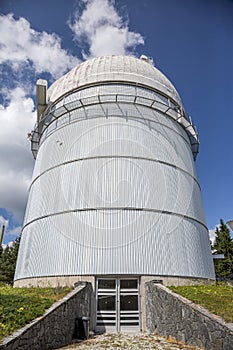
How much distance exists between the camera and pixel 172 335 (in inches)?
323

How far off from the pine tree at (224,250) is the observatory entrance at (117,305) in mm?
21048

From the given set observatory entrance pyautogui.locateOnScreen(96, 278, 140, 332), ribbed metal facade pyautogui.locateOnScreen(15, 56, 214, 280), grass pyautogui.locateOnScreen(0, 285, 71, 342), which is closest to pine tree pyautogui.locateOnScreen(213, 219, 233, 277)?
ribbed metal facade pyautogui.locateOnScreen(15, 56, 214, 280)

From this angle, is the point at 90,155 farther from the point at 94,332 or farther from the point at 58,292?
the point at 94,332

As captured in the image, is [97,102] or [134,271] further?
[97,102]

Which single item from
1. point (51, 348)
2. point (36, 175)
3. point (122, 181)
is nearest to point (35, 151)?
point (36, 175)

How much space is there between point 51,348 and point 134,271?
5.34 m

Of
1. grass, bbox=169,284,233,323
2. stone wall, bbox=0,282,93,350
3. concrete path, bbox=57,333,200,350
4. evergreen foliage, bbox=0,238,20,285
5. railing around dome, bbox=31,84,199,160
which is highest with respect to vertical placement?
railing around dome, bbox=31,84,199,160

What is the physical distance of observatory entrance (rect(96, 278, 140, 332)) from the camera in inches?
439

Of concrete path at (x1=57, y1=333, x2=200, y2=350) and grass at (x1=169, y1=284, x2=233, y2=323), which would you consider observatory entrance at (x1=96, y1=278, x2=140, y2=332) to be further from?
grass at (x1=169, y1=284, x2=233, y2=323)

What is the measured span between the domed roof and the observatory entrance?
40.7ft

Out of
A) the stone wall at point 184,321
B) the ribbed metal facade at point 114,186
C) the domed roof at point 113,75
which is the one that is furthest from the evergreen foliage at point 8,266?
the stone wall at point 184,321

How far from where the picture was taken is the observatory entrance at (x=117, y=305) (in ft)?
36.6

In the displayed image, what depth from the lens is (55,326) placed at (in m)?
7.22

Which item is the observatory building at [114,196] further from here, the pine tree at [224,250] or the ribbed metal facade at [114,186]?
the pine tree at [224,250]
